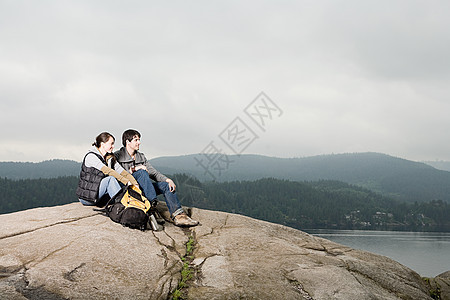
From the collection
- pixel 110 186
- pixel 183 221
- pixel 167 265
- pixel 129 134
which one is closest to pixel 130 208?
pixel 110 186

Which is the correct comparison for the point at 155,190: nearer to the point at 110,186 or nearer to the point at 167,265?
the point at 110,186

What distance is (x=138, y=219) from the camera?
8938 millimetres

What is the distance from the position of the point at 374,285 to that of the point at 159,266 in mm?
4969

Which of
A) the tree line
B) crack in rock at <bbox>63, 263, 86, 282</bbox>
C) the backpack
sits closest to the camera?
crack in rock at <bbox>63, 263, 86, 282</bbox>

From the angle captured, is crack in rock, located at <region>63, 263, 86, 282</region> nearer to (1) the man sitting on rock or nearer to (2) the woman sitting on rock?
(2) the woman sitting on rock

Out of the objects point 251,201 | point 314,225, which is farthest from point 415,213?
point 251,201

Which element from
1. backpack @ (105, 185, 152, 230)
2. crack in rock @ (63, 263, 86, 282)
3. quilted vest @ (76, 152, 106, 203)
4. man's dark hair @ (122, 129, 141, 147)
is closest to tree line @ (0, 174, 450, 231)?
man's dark hair @ (122, 129, 141, 147)

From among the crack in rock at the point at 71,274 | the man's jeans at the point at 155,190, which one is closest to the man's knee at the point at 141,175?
the man's jeans at the point at 155,190

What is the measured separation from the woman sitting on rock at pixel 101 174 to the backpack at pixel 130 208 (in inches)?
8.1

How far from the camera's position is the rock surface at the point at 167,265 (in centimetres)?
627

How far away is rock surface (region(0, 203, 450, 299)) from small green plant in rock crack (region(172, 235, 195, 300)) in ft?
0.24

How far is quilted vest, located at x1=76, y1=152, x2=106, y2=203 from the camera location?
950 cm

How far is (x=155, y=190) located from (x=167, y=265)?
311 centimetres

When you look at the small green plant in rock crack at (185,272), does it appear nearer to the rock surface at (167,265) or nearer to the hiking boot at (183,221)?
the rock surface at (167,265)
